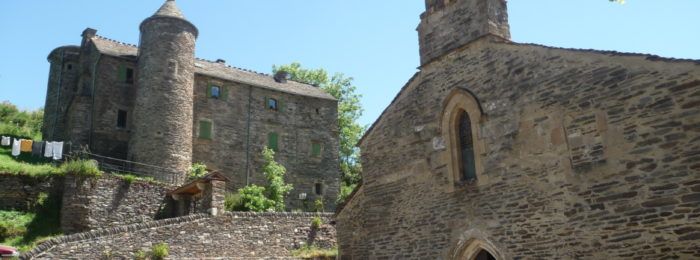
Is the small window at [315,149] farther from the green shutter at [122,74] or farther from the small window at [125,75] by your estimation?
the green shutter at [122,74]

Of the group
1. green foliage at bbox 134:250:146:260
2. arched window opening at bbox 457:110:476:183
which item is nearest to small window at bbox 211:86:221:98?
green foliage at bbox 134:250:146:260

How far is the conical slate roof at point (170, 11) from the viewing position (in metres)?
28.5

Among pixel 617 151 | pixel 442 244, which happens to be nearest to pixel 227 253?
pixel 442 244

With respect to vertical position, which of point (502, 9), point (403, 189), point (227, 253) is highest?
point (502, 9)

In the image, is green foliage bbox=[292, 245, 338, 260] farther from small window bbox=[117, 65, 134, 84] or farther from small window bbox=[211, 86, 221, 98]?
small window bbox=[117, 65, 134, 84]

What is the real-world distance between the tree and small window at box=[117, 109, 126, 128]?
16890mm

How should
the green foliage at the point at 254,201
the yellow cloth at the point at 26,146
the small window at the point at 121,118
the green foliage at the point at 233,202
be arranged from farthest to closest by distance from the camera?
the small window at the point at 121,118, the green foliage at the point at 254,201, the green foliage at the point at 233,202, the yellow cloth at the point at 26,146

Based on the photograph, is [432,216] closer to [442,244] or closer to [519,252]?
[442,244]

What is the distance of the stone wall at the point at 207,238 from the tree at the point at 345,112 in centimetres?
2054

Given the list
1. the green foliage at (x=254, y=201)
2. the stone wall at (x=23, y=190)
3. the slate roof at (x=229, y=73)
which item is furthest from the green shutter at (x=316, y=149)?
the stone wall at (x=23, y=190)

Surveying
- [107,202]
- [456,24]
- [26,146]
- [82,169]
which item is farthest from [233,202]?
[456,24]

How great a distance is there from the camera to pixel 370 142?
53.2 ft

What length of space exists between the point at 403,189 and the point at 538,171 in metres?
3.99

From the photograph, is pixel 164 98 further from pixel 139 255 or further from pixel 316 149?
pixel 139 255
